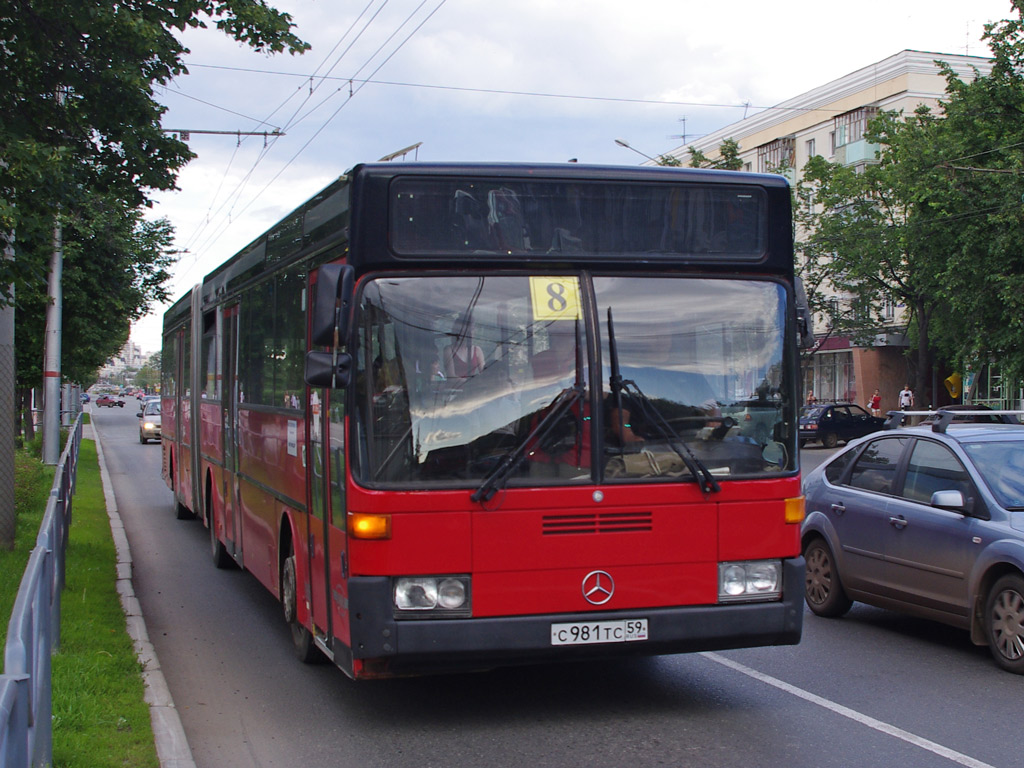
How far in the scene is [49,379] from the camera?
2316 centimetres

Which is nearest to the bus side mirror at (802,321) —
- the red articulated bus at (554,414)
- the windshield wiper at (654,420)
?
the red articulated bus at (554,414)

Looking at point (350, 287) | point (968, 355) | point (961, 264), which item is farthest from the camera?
point (968, 355)

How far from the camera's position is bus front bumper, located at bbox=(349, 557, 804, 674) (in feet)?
18.5

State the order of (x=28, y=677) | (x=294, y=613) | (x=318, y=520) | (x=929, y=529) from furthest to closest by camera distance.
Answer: (x=929, y=529)
(x=294, y=613)
(x=318, y=520)
(x=28, y=677)

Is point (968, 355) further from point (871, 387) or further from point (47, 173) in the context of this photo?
point (47, 173)

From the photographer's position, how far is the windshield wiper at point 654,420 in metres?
5.91

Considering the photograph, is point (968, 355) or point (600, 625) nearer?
point (600, 625)

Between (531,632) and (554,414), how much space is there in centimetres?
108

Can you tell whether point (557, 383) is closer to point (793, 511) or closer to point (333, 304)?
point (333, 304)

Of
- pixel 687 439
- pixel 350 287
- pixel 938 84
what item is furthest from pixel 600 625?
pixel 938 84

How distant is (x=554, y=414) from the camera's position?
229 inches

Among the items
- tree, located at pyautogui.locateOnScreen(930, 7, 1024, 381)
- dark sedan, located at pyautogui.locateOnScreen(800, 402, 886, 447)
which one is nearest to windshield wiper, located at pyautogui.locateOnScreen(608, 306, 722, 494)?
tree, located at pyautogui.locateOnScreen(930, 7, 1024, 381)

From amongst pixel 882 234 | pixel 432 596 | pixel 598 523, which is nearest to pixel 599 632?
pixel 598 523

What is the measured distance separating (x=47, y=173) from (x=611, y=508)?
20.1 feet
